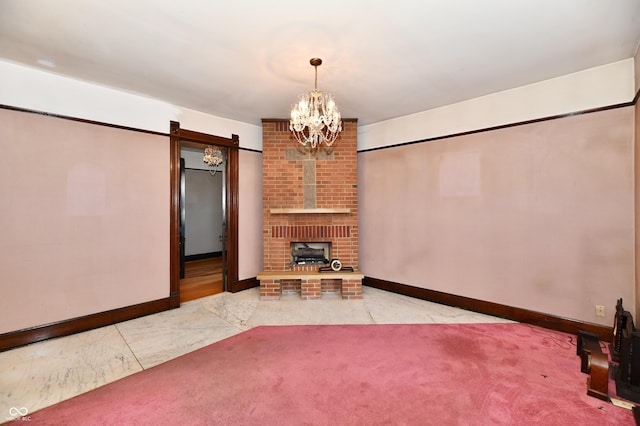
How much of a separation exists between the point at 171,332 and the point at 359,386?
2.22m

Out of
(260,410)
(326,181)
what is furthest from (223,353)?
(326,181)

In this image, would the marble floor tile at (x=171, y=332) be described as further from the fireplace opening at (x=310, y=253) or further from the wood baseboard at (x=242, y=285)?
the fireplace opening at (x=310, y=253)

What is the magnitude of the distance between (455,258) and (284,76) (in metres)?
3.25

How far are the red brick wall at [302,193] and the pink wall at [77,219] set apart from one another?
4.96 ft

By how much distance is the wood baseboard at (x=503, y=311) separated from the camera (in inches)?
114

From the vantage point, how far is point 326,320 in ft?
11.3

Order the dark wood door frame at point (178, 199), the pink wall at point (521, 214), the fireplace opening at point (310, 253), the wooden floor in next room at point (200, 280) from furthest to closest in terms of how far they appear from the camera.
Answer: the fireplace opening at point (310, 253)
the wooden floor in next room at point (200, 280)
the dark wood door frame at point (178, 199)
the pink wall at point (521, 214)

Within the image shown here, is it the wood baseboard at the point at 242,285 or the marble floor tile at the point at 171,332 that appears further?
the wood baseboard at the point at 242,285

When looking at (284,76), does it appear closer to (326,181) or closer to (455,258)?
(326,181)

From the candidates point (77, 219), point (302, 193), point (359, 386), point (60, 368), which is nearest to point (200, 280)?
point (77, 219)

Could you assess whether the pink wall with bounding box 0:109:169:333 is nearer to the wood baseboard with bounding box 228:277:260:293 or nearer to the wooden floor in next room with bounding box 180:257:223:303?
the wooden floor in next room with bounding box 180:257:223:303

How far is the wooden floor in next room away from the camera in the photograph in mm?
4568

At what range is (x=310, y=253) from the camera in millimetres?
4707

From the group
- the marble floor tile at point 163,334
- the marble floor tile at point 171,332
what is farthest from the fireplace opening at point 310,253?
the marble floor tile at point 171,332
